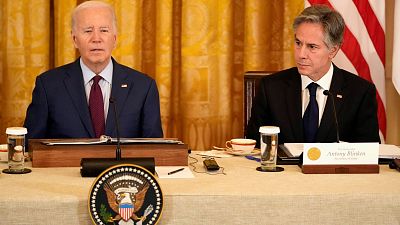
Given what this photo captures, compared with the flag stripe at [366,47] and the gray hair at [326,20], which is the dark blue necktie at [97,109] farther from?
the flag stripe at [366,47]

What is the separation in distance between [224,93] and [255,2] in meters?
0.64

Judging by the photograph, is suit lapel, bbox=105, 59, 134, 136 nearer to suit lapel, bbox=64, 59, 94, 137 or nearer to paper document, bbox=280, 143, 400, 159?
suit lapel, bbox=64, 59, 94, 137

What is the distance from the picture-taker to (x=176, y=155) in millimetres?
2783

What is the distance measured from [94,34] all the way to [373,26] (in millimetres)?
1829

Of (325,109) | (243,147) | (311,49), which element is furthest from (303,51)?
(243,147)

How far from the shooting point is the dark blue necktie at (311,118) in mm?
3492

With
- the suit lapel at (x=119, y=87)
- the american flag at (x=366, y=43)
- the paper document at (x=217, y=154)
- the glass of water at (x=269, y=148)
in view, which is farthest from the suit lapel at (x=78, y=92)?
the american flag at (x=366, y=43)

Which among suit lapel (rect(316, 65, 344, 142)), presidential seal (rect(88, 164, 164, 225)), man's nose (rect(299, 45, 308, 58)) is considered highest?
man's nose (rect(299, 45, 308, 58))

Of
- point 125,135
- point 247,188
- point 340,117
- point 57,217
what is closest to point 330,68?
point 340,117

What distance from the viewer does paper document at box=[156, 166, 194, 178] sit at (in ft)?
8.46

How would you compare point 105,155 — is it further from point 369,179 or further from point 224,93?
point 224,93

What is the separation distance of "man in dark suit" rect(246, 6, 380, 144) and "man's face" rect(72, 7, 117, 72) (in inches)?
34.1

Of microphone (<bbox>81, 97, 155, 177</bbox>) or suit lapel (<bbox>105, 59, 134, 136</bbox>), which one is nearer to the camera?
microphone (<bbox>81, 97, 155, 177</bbox>)

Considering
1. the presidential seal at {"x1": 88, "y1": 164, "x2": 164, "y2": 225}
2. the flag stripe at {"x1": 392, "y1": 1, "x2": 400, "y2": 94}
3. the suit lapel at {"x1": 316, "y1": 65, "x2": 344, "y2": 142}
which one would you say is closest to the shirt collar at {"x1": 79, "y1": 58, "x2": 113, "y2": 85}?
the suit lapel at {"x1": 316, "y1": 65, "x2": 344, "y2": 142}
